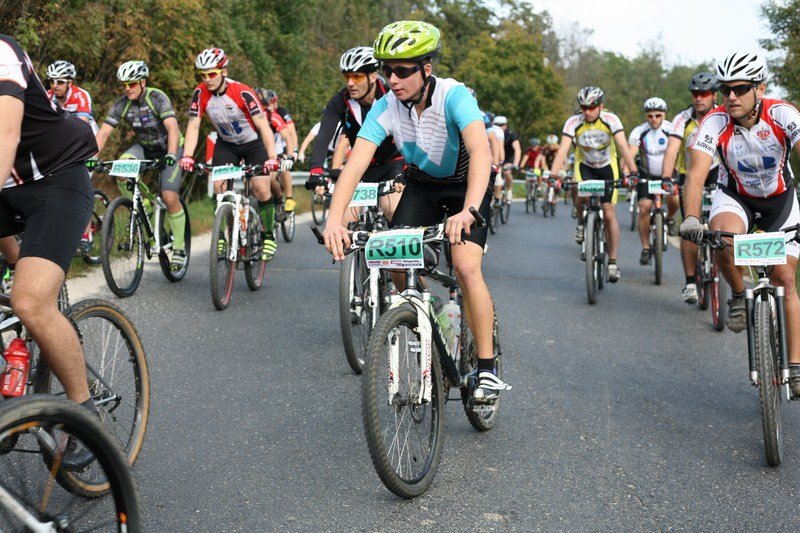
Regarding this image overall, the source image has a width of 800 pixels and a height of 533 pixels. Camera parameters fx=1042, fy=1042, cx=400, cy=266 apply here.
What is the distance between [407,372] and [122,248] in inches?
222

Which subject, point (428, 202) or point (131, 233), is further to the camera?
point (131, 233)

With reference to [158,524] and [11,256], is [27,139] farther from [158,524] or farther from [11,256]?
[158,524]

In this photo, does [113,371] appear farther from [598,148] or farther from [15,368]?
[598,148]

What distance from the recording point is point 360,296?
736 cm

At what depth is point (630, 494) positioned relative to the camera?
15.7ft

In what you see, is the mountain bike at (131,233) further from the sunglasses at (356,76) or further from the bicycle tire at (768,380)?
the bicycle tire at (768,380)

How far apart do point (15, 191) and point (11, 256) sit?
24.7 inches

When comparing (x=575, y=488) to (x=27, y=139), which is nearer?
(x=27, y=139)

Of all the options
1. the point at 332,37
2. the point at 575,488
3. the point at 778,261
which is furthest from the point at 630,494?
the point at 332,37

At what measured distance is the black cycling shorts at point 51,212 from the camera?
3.92 m

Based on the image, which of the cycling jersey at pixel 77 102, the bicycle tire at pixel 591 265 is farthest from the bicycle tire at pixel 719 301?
the cycling jersey at pixel 77 102

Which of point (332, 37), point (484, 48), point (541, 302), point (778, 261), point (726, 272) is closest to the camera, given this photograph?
point (778, 261)

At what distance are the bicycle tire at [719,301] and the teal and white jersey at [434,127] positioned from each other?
4.66 m

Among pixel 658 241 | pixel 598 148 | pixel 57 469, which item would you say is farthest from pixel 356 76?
pixel 57 469
